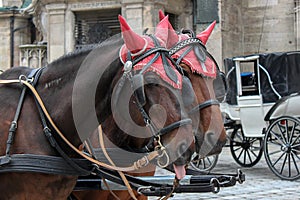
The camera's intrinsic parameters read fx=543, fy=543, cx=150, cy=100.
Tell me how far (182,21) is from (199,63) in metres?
11.1

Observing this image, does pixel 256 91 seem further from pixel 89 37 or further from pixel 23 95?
pixel 23 95

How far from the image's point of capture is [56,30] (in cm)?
1399

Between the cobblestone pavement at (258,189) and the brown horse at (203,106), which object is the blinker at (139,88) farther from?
the cobblestone pavement at (258,189)

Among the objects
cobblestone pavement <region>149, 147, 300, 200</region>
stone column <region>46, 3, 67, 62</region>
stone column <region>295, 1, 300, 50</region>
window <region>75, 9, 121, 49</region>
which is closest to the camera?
cobblestone pavement <region>149, 147, 300, 200</region>

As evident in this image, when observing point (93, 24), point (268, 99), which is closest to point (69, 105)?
point (268, 99)

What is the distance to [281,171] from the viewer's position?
8984mm

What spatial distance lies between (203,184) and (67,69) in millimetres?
1274

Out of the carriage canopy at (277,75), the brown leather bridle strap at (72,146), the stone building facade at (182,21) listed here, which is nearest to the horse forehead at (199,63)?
the brown leather bridle strap at (72,146)

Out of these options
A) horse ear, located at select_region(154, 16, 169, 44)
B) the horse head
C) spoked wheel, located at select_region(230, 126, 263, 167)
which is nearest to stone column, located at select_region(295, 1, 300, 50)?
spoked wheel, located at select_region(230, 126, 263, 167)

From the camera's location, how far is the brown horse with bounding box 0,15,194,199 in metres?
3.14

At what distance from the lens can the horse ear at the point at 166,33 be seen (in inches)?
136

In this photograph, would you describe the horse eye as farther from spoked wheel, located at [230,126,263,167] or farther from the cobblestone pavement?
spoked wheel, located at [230,126,263,167]

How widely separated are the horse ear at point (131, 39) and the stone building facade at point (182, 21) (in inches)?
387

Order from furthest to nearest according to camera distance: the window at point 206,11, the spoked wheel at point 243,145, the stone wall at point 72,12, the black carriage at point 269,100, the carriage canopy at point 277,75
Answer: the window at point 206,11
the stone wall at point 72,12
the spoked wheel at point 243,145
the carriage canopy at point 277,75
the black carriage at point 269,100
